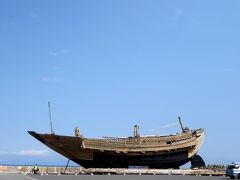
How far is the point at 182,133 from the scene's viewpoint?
6419 cm

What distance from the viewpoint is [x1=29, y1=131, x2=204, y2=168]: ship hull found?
57.9 metres

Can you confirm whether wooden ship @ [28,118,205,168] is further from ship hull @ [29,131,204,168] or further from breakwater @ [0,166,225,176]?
breakwater @ [0,166,225,176]

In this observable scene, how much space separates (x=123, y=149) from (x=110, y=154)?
201 centimetres

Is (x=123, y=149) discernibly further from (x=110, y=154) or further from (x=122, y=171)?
(x=122, y=171)

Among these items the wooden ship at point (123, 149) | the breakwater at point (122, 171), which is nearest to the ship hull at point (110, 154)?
the wooden ship at point (123, 149)

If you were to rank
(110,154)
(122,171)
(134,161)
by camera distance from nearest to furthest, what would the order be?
(122,171) → (110,154) → (134,161)

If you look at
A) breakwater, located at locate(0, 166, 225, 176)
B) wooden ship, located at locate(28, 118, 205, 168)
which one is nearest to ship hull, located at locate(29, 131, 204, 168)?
wooden ship, located at locate(28, 118, 205, 168)

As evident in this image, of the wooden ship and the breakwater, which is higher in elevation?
the wooden ship

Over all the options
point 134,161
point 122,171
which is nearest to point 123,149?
point 134,161

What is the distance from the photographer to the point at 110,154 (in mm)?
58969

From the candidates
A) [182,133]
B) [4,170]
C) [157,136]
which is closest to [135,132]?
[157,136]

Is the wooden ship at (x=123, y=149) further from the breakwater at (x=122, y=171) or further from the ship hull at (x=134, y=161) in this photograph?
the breakwater at (x=122, y=171)

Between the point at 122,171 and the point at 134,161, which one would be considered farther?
the point at 134,161

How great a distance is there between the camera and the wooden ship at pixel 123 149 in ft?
190
